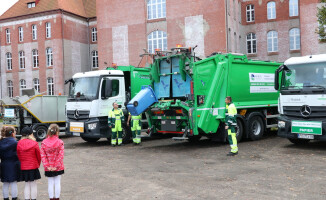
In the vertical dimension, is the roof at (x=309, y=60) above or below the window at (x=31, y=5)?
below

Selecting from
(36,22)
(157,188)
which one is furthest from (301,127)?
(36,22)

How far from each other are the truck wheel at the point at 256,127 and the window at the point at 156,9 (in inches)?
989

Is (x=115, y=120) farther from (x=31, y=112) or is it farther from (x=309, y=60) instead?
(x=309, y=60)

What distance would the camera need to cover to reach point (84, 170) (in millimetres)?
9305

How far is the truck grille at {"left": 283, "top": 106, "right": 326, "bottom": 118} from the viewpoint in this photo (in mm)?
10562

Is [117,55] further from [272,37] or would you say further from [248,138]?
[248,138]

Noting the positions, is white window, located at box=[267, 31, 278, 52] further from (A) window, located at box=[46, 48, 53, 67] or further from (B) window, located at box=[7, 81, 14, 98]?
(B) window, located at box=[7, 81, 14, 98]

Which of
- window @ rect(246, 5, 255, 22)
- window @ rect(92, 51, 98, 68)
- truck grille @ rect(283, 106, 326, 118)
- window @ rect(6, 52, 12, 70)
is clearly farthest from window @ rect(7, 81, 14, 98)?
truck grille @ rect(283, 106, 326, 118)

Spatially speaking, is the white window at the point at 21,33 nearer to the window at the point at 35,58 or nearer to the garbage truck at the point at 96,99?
the window at the point at 35,58

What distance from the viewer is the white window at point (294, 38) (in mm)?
38531

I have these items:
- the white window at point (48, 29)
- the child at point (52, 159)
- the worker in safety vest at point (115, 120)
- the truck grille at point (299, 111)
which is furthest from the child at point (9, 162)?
the white window at point (48, 29)

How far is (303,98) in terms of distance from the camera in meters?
11.0

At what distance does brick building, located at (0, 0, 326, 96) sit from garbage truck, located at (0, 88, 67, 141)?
1826cm

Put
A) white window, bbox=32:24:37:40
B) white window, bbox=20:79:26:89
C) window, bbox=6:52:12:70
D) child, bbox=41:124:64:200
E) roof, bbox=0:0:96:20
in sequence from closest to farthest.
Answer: child, bbox=41:124:64:200 → roof, bbox=0:0:96:20 → white window, bbox=32:24:37:40 → white window, bbox=20:79:26:89 → window, bbox=6:52:12:70
